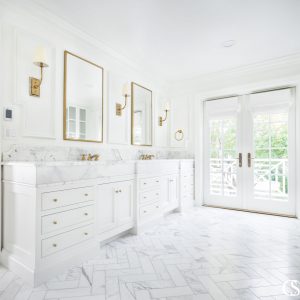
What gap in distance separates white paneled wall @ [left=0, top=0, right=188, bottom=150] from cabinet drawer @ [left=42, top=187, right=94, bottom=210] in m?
0.77

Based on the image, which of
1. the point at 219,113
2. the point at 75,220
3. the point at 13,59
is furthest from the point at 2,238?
the point at 219,113

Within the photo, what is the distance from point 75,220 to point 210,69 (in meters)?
3.54

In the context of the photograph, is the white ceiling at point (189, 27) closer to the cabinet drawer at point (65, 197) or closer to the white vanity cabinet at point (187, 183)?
the white vanity cabinet at point (187, 183)

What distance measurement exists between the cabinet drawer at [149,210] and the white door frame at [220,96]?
1500 mm

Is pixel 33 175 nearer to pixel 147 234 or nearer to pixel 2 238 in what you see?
pixel 2 238

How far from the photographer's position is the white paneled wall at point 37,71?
7.38 feet

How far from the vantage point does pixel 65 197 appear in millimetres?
2016

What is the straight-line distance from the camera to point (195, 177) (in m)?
4.63

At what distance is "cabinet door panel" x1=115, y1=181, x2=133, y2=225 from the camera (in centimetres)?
271

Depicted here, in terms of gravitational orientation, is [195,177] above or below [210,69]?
below

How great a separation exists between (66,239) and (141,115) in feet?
8.71

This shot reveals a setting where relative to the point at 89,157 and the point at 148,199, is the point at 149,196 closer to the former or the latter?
the point at 148,199

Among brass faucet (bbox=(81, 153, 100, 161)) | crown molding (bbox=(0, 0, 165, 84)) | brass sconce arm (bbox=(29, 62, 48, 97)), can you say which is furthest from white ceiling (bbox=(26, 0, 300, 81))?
brass faucet (bbox=(81, 153, 100, 161))

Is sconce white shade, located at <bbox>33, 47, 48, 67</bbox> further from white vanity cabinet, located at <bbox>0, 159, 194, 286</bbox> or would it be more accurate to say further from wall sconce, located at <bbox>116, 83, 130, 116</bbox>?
wall sconce, located at <bbox>116, 83, 130, 116</bbox>
